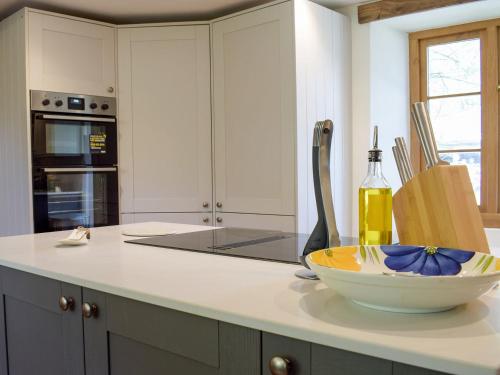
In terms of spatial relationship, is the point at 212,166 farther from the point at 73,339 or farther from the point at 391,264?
the point at 391,264

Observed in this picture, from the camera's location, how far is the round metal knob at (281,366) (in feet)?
2.57

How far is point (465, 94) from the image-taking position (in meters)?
3.26

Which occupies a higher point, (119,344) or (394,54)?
(394,54)

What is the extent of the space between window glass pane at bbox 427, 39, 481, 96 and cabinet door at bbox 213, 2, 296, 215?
3.57 ft

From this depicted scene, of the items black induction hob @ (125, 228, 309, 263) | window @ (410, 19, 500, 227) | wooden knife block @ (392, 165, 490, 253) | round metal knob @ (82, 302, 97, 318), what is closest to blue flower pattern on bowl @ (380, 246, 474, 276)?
wooden knife block @ (392, 165, 490, 253)

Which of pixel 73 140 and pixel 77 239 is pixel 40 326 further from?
pixel 73 140

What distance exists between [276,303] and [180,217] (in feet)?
8.38

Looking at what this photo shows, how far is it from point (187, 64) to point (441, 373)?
3004 mm

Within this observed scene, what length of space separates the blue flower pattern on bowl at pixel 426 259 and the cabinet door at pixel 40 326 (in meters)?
0.71

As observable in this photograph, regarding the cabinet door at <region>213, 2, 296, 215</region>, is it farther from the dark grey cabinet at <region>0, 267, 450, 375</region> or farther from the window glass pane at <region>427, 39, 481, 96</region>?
the dark grey cabinet at <region>0, 267, 450, 375</region>

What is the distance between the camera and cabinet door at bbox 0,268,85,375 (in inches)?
48.4

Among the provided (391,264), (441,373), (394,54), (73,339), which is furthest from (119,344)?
(394,54)

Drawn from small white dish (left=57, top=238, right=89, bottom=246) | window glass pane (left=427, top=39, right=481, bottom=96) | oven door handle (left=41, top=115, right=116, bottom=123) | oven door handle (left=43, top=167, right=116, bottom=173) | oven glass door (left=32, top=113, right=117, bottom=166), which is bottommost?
small white dish (left=57, top=238, right=89, bottom=246)

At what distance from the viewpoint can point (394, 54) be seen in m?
3.34
